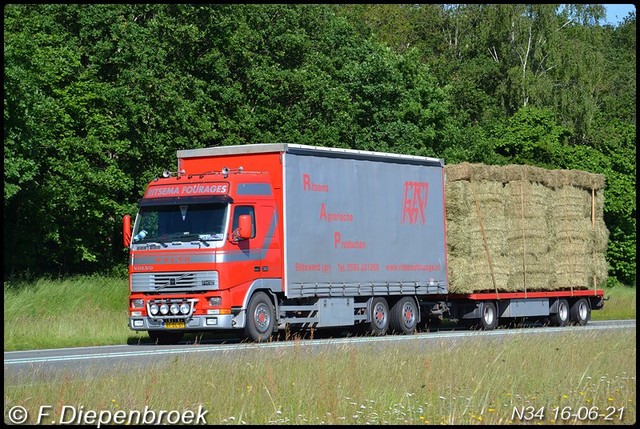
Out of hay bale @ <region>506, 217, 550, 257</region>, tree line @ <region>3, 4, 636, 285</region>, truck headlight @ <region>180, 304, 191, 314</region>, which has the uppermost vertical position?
tree line @ <region>3, 4, 636, 285</region>

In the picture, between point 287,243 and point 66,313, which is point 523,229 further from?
point 66,313

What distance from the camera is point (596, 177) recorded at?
35.1 metres

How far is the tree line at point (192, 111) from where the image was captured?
35.9 m

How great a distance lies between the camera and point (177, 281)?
927 inches

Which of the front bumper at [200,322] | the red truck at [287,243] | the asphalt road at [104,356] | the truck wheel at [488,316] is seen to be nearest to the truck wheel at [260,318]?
the red truck at [287,243]

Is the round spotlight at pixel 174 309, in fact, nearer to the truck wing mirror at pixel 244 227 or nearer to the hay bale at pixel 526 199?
the truck wing mirror at pixel 244 227

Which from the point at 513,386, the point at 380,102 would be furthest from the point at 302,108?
the point at 513,386

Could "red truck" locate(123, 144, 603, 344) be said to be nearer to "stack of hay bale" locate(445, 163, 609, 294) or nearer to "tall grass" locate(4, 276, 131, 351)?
"stack of hay bale" locate(445, 163, 609, 294)

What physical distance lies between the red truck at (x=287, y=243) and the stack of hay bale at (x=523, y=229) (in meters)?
0.60

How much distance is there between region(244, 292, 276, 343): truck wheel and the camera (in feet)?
77.8

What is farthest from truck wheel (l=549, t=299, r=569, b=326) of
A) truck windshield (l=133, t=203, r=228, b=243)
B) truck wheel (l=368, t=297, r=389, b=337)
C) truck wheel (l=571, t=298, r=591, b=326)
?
truck windshield (l=133, t=203, r=228, b=243)

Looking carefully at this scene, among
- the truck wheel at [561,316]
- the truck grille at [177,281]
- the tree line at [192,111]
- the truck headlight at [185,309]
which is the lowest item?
the truck wheel at [561,316]

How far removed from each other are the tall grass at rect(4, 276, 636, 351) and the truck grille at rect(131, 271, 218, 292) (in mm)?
1784

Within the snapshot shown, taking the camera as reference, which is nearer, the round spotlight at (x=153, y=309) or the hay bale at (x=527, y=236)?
the round spotlight at (x=153, y=309)
